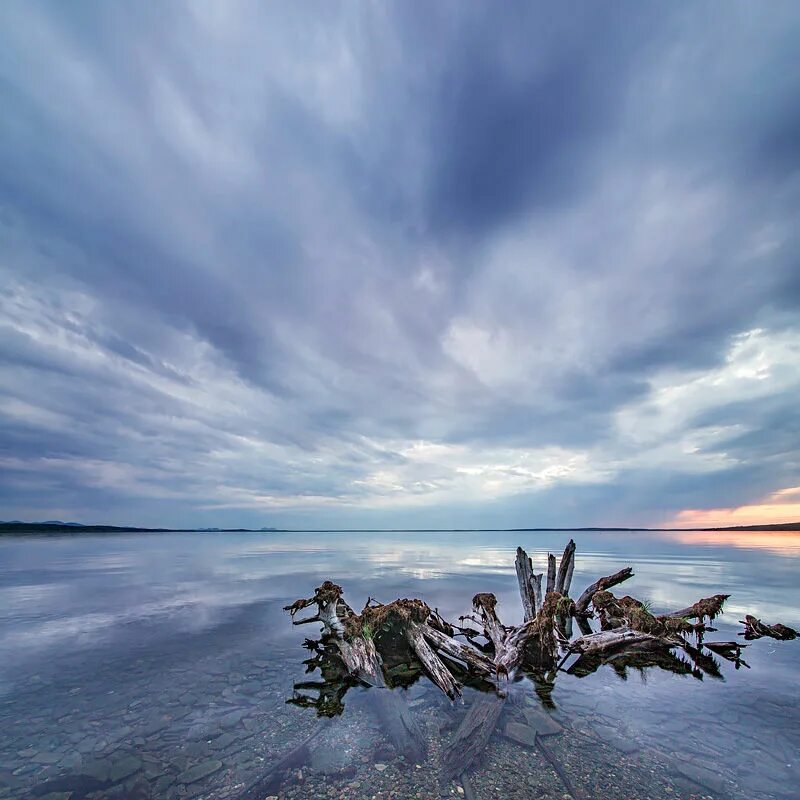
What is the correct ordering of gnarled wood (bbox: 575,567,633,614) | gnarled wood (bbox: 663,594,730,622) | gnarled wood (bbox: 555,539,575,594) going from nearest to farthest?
1. gnarled wood (bbox: 663,594,730,622)
2. gnarled wood (bbox: 575,567,633,614)
3. gnarled wood (bbox: 555,539,575,594)

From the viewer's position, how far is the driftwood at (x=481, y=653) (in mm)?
10312

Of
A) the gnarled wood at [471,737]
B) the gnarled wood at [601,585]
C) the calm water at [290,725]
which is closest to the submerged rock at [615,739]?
the calm water at [290,725]

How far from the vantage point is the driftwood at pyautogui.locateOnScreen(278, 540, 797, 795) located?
1031cm

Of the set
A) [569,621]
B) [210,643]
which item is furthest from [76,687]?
[569,621]

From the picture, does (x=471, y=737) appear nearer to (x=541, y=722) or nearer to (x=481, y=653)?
(x=541, y=722)

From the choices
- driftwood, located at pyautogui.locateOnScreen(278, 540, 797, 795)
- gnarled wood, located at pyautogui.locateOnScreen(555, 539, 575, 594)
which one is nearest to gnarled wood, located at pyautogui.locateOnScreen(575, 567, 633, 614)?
driftwood, located at pyautogui.locateOnScreen(278, 540, 797, 795)

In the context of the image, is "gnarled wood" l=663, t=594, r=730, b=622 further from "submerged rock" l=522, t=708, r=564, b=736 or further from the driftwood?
"submerged rock" l=522, t=708, r=564, b=736

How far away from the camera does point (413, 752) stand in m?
7.70

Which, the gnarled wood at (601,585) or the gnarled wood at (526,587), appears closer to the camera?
the gnarled wood at (601,585)

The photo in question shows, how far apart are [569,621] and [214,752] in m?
15.1

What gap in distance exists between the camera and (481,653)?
13062mm

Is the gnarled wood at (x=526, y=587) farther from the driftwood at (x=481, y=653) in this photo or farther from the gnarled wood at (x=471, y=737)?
the gnarled wood at (x=471, y=737)

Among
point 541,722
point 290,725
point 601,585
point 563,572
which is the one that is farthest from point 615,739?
point 563,572

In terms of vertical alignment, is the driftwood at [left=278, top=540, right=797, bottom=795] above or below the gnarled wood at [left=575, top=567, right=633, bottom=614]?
below
